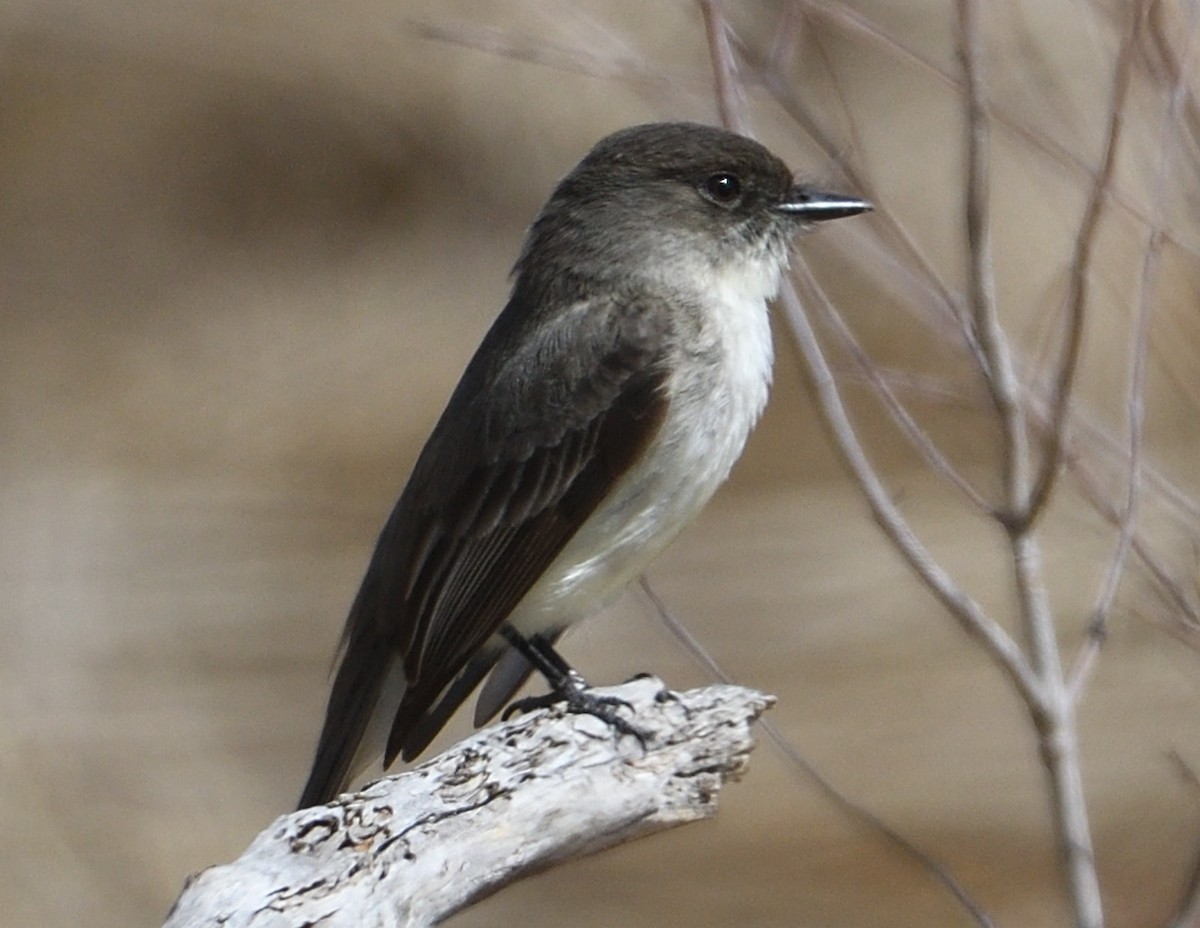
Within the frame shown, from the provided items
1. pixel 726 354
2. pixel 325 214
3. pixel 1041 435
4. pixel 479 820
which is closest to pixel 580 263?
pixel 726 354

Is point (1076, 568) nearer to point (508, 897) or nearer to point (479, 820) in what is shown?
point (508, 897)

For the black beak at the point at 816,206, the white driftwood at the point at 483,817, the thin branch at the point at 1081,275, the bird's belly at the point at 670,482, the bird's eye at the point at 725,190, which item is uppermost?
the bird's eye at the point at 725,190

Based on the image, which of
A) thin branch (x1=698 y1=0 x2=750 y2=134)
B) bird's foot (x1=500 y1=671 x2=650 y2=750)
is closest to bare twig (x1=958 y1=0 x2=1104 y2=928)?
thin branch (x1=698 y1=0 x2=750 y2=134)

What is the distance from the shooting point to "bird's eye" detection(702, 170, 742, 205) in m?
4.38

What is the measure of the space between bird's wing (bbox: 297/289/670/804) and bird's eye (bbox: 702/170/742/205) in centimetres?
33

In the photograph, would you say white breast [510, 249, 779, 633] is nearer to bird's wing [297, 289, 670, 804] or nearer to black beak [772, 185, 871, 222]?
Result: bird's wing [297, 289, 670, 804]

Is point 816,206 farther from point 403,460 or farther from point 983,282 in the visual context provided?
point 403,460

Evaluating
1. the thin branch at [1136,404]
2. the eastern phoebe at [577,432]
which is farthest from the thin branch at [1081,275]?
the eastern phoebe at [577,432]

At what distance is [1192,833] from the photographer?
7.12 metres

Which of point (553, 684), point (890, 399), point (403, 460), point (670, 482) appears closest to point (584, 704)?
point (553, 684)

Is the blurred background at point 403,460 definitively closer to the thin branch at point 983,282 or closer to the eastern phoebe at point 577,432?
the eastern phoebe at point 577,432

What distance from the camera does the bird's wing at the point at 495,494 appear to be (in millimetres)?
4105

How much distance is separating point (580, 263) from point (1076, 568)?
3.56 metres

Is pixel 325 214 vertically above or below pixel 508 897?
above
